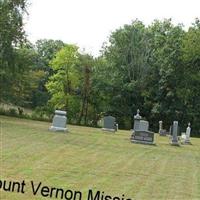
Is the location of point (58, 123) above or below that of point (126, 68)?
below

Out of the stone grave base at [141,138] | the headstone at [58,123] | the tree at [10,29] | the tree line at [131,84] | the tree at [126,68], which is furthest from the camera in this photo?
the tree at [126,68]

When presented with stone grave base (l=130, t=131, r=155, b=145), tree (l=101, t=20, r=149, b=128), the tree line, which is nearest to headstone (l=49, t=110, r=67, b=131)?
stone grave base (l=130, t=131, r=155, b=145)

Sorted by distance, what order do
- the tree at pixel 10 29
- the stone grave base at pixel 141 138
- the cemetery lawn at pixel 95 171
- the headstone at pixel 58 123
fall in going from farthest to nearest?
1. the tree at pixel 10 29
2. the headstone at pixel 58 123
3. the stone grave base at pixel 141 138
4. the cemetery lawn at pixel 95 171

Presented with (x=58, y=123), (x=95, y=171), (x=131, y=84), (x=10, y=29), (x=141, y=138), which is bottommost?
(x=95, y=171)

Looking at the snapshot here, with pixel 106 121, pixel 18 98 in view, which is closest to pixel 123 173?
pixel 106 121

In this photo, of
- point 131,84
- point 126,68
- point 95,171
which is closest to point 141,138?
point 95,171

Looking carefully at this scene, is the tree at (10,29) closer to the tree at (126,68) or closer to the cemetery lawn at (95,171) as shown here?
the cemetery lawn at (95,171)

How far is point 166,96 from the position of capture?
5669 centimetres

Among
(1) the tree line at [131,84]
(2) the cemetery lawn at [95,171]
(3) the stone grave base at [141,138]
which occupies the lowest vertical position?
(2) the cemetery lawn at [95,171]

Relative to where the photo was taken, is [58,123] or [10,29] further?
[10,29]

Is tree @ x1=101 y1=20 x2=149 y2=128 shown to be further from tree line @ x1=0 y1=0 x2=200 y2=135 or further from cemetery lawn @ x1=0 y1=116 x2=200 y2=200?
cemetery lawn @ x1=0 y1=116 x2=200 y2=200

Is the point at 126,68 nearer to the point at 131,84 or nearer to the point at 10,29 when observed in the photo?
the point at 131,84

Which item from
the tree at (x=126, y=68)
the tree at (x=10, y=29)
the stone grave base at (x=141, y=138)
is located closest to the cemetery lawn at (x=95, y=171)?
the stone grave base at (x=141, y=138)

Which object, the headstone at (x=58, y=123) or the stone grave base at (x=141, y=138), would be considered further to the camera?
the headstone at (x=58, y=123)
